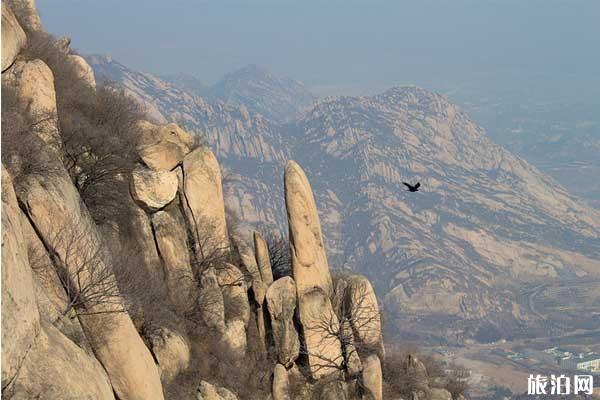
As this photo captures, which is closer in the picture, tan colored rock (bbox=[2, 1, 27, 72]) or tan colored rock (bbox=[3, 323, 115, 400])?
tan colored rock (bbox=[3, 323, 115, 400])

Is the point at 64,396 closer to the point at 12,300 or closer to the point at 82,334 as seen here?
the point at 12,300

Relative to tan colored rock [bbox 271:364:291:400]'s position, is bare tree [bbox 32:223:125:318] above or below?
above

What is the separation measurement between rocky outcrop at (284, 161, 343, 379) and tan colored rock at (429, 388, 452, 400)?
22.1ft

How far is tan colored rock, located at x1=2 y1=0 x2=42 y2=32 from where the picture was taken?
52809 mm

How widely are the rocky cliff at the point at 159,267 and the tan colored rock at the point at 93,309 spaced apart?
0.05 m

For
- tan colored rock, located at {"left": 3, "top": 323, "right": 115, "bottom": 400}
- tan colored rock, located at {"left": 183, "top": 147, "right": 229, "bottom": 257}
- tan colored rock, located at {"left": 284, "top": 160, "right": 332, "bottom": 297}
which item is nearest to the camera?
tan colored rock, located at {"left": 3, "top": 323, "right": 115, "bottom": 400}

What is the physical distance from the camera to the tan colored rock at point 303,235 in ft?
130

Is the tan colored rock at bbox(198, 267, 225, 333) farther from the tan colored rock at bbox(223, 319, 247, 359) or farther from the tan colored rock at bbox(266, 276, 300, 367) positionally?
the tan colored rock at bbox(266, 276, 300, 367)

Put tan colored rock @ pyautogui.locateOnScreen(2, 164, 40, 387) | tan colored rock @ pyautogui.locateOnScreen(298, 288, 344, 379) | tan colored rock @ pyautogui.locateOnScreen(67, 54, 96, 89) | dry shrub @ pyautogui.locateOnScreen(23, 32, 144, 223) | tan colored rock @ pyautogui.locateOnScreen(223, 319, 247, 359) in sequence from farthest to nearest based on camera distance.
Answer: tan colored rock @ pyautogui.locateOnScreen(67, 54, 96, 89)
tan colored rock @ pyautogui.locateOnScreen(298, 288, 344, 379)
tan colored rock @ pyautogui.locateOnScreen(223, 319, 247, 359)
dry shrub @ pyautogui.locateOnScreen(23, 32, 144, 223)
tan colored rock @ pyautogui.locateOnScreen(2, 164, 40, 387)

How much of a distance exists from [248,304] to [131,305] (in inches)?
429

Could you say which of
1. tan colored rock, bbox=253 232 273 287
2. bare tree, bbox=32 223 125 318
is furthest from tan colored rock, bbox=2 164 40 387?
tan colored rock, bbox=253 232 273 287

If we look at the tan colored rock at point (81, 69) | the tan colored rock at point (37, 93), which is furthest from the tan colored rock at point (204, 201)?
the tan colored rock at point (81, 69)

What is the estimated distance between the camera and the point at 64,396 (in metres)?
18.1

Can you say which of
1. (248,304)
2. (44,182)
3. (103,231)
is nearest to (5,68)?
(103,231)
